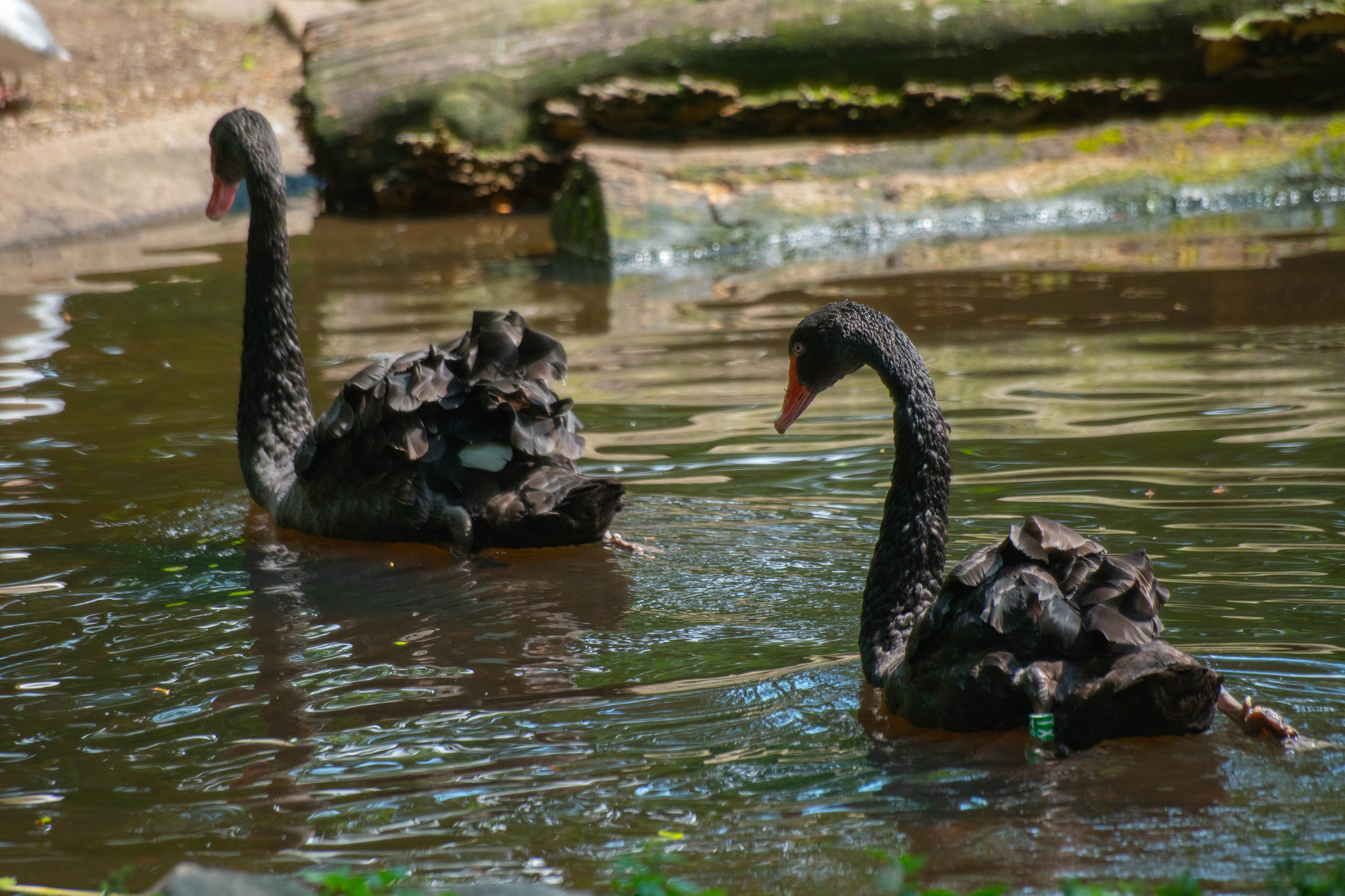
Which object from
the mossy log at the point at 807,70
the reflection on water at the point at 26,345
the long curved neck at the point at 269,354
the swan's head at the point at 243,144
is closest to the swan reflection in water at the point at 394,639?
the long curved neck at the point at 269,354

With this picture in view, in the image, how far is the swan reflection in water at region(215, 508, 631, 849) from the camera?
138 inches

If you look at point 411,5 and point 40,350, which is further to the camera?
point 411,5

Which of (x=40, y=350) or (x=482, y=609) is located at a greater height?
(x=40, y=350)

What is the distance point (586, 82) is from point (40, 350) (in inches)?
191

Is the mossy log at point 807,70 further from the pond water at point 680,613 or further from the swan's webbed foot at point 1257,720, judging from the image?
the swan's webbed foot at point 1257,720

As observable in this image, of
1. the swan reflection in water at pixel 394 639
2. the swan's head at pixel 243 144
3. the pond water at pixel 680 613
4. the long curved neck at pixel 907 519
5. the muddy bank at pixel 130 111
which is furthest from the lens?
the muddy bank at pixel 130 111

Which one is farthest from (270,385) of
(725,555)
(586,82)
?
(586,82)

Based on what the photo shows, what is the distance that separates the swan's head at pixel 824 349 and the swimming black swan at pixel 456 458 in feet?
2.61

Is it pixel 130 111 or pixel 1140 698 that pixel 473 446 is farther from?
pixel 130 111

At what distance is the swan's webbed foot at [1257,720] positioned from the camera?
3273 millimetres

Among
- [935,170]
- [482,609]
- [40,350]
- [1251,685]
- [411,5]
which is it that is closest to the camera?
[1251,685]

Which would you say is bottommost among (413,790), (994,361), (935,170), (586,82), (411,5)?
(413,790)

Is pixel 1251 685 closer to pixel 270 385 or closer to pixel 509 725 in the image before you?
pixel 509 725

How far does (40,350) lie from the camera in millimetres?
8148
